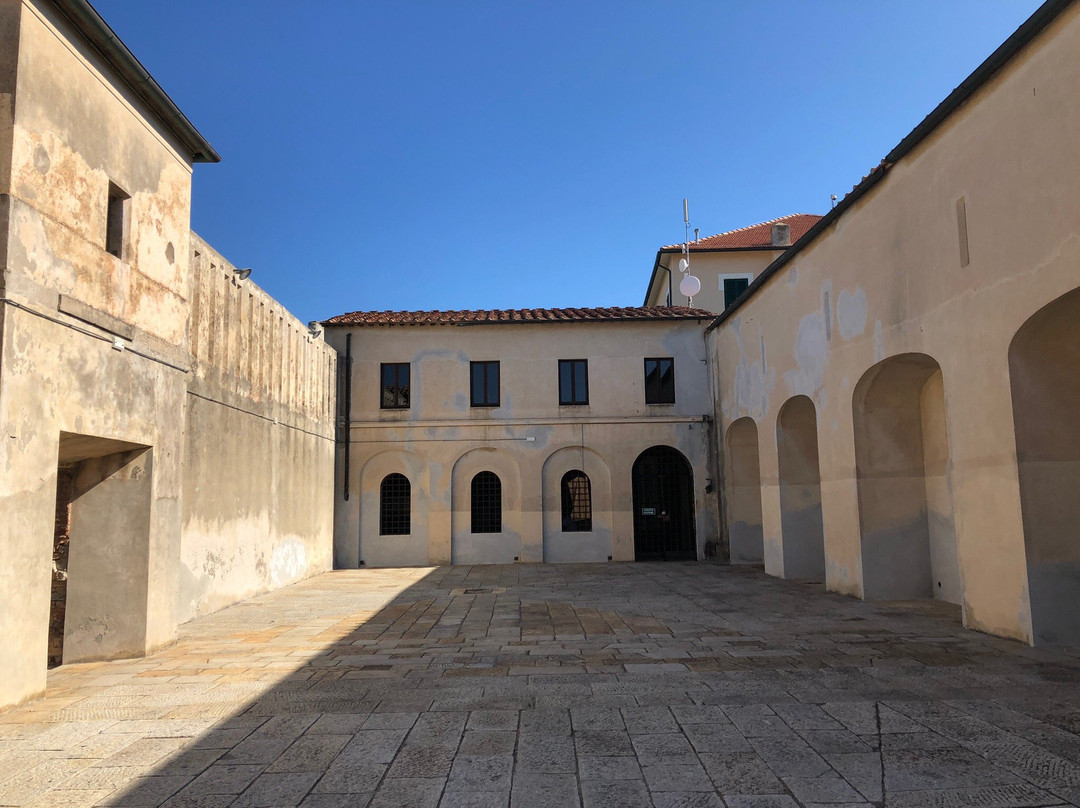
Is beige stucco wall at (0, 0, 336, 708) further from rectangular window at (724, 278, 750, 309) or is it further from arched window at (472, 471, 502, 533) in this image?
A: rectangular window at (724, 278, 750, 309)

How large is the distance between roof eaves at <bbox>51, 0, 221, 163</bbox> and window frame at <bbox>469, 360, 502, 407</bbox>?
11190mm

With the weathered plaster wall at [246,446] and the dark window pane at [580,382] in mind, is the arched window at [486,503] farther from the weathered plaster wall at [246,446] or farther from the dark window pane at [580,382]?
the weathered plaster wall at [246,446]

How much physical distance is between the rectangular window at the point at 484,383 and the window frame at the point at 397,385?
64.9 inches

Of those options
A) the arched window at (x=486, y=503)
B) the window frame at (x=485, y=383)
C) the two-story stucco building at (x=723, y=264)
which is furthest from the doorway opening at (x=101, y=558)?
the two-story stucco building at (x=723, y=264)

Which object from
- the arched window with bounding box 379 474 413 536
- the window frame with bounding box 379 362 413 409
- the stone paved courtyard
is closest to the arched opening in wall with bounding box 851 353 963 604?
the stone paved courtyard

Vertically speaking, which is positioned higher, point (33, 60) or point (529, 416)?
point (33, 60)

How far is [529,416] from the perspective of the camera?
2022 cm

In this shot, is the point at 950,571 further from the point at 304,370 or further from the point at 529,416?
the point at 304,370

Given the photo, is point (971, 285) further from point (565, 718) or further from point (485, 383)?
point (485, 383)

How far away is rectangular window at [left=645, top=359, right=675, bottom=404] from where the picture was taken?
20359 millimetres

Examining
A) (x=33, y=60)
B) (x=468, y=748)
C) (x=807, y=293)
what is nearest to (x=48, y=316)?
(x=33, y=60)

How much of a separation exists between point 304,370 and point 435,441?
167 inches

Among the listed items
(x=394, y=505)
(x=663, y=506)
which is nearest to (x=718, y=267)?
(x=663, y=506)

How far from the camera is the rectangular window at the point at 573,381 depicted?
20469 millimetres
